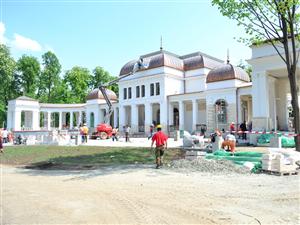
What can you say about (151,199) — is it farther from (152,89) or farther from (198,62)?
(198,62)

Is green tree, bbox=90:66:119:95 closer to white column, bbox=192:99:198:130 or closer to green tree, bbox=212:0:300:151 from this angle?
white column, bbox=192:99:198:130

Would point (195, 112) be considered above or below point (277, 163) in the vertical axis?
above

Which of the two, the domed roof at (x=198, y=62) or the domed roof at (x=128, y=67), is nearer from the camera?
the domed roof at (x=198, y=62)

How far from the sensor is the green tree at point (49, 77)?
71.8 meters

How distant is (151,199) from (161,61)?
122 ft

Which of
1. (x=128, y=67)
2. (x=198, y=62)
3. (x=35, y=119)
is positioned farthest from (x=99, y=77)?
(x=198, y=62)

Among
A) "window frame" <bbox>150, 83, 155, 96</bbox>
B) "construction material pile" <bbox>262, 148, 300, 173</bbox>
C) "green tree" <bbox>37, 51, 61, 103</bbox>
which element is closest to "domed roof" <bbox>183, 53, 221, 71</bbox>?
"window frame" <bbox>150, 83, 155, 96</bbox>

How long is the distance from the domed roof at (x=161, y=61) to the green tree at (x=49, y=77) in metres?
30.8

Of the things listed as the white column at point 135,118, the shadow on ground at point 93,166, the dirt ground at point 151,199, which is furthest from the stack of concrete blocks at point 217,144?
A: the white column at point 135,118

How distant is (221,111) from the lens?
35594 mm

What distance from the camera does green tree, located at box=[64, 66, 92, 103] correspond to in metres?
68.3

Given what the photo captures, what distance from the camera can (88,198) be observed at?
733cm

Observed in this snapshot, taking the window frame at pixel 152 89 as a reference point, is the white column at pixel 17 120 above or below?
below

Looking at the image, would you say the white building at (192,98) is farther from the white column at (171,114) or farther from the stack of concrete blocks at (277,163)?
the stack of concrete blocks at (277,163)
